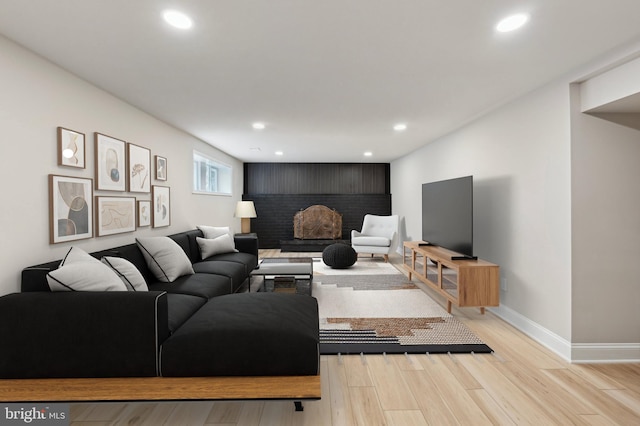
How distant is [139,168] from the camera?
396 cm

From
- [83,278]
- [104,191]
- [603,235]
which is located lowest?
[83,278]

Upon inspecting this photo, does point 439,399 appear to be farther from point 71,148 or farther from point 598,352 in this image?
point 71,148

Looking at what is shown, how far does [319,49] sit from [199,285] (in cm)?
220

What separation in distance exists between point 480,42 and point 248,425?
2706 mm

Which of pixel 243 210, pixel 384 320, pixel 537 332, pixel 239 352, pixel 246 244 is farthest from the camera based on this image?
pixel 243 210

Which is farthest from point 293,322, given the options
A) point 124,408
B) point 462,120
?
point 462,120

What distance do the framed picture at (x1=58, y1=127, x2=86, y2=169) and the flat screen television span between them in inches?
148

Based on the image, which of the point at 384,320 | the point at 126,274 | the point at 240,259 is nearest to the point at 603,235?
the point at 384,320

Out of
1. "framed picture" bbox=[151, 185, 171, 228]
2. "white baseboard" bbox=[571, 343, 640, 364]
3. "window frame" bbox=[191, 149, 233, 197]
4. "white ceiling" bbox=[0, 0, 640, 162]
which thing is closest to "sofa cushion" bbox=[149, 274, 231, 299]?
"framed picture" bbox=[151, 185, 171, 228]

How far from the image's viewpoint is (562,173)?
2934mm

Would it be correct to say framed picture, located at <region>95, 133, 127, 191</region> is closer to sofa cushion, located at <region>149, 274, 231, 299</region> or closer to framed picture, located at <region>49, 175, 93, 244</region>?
framed picture, located at <region>49, 175, 93, 244</region>

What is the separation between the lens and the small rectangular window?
608 centimetres

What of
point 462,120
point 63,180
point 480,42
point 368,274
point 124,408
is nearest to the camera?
point 124,408

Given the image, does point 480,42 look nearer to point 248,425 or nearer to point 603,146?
point 603,146
